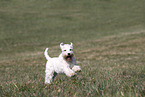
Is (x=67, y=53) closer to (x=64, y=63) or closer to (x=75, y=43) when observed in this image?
(x=64, y=63)

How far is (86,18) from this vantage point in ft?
185

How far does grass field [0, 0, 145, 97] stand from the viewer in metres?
4.60

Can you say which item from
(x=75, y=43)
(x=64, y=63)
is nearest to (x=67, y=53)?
(x=64, y=63)

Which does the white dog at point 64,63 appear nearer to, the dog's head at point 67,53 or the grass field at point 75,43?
the dog's head at point 67,53

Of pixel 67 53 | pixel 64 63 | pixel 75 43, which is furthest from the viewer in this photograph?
pixel 75 43

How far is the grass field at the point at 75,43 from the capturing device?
4598 millimetres

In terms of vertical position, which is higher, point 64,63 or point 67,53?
point 67,53

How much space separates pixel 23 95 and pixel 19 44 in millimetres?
26918

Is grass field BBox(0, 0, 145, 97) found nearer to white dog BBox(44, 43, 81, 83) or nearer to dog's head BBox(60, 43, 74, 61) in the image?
white dog BBox(44, 43, 81, 83)

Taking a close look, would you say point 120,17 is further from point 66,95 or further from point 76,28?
point 66,95

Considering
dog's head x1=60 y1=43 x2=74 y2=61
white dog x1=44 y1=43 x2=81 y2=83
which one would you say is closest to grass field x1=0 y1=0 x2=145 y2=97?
white dog x1=44 y1=43 x2=81 y2=83

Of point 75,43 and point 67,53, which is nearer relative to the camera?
point 67,53

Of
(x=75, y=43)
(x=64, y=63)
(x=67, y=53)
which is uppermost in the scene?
(x=67, y=53)

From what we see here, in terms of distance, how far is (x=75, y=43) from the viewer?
2848 cm
